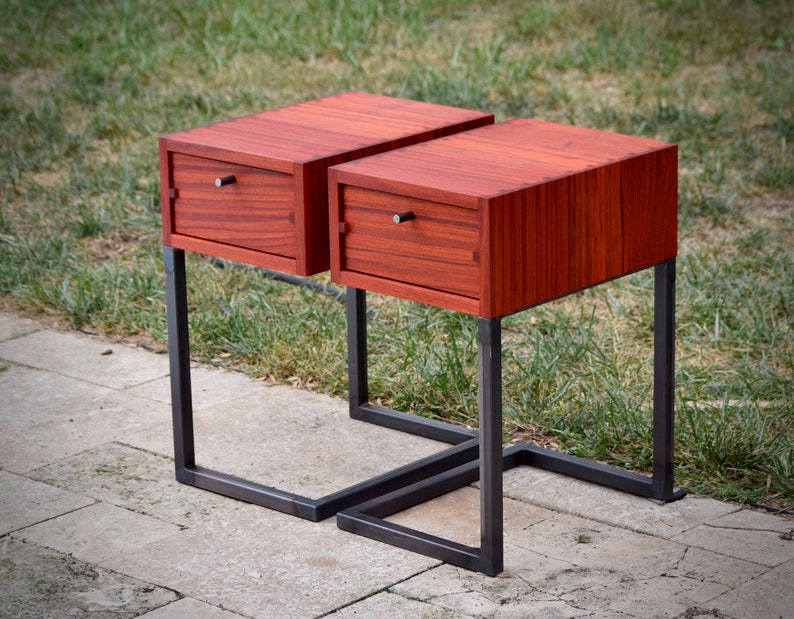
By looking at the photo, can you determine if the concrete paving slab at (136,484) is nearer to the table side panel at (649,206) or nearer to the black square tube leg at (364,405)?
the black square tube leg at (364,405)

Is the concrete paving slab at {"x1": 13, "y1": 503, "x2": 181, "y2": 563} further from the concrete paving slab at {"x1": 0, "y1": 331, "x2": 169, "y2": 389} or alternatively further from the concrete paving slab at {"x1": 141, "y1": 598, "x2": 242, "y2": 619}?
the concrete paving slab at {"x1": 0, "y1": 331, "x2": 169, "y2": 389}

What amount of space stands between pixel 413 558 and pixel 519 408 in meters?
1.05

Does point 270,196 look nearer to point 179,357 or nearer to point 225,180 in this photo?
point 225,180

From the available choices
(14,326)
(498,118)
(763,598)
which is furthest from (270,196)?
(498,118)

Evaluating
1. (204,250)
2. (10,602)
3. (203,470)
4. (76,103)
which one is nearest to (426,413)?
(203,470)

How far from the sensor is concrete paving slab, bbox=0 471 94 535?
12.4 feet

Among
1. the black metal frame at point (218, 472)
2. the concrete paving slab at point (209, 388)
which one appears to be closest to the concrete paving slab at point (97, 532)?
the black metal frame at point (218, 472)

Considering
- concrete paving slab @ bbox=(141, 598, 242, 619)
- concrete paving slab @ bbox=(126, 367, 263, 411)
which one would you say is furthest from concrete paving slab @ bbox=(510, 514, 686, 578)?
concrete paving slab @ bbox=(126, 367, 263, 411)

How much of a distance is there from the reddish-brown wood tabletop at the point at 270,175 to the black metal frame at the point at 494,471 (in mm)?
567

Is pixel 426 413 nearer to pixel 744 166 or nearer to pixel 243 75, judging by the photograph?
pixel 744 166

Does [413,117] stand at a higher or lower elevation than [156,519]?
higher

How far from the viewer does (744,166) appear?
6.94 metres

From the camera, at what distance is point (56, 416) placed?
454 cm

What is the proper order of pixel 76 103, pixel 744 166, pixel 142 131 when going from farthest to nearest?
1. pixel 76 103
2. pixel 142 131
3. pixel 744 166
